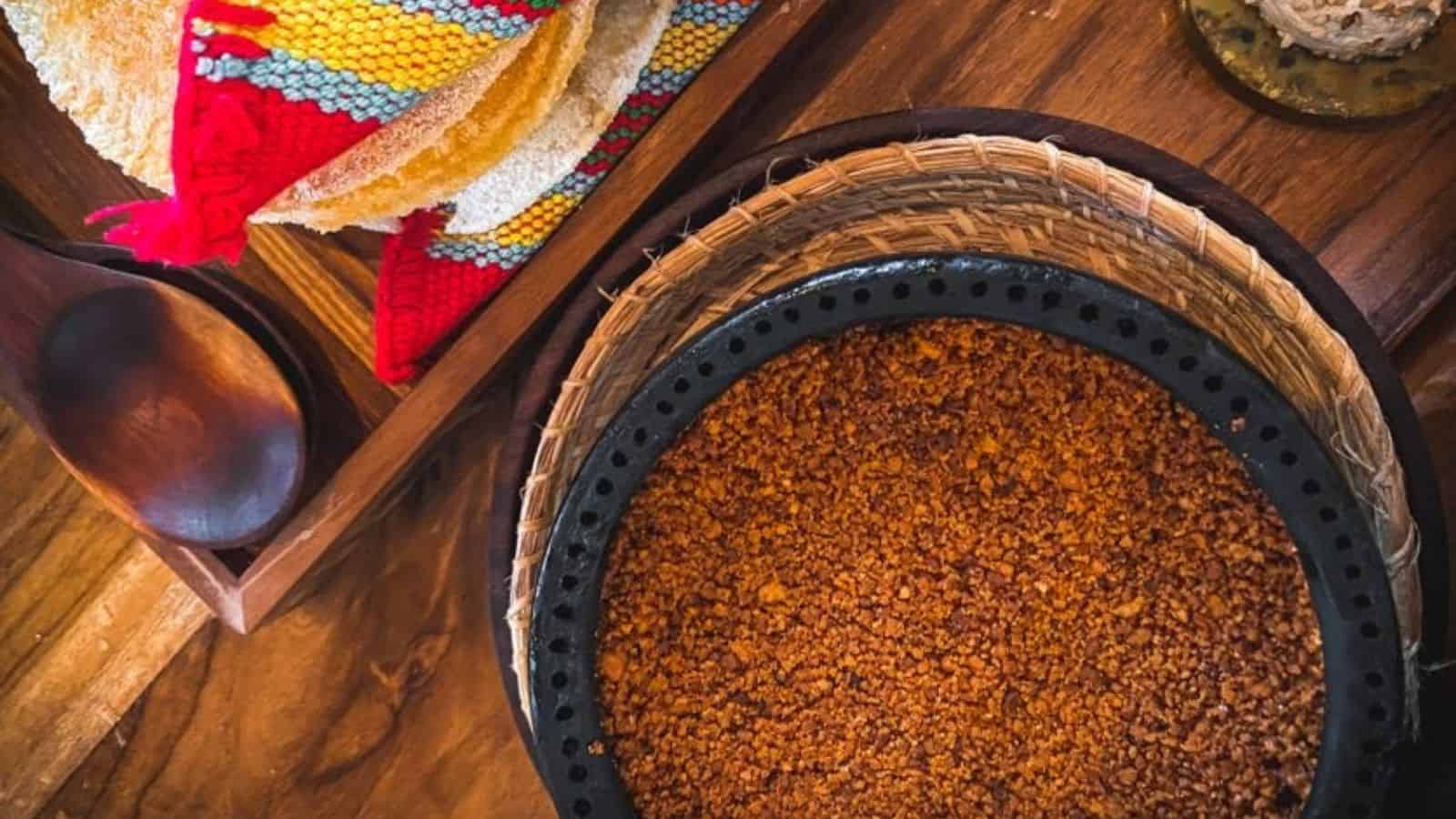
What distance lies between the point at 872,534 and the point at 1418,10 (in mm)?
479

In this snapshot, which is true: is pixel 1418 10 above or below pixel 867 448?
above

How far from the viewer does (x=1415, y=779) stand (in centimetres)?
73

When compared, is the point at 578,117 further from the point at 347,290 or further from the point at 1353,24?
the point at 1353,24

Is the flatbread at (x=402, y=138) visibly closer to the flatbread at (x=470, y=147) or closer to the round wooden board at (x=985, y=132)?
the flatbread at (x=470, y=147)

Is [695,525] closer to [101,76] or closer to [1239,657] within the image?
[1239,657]

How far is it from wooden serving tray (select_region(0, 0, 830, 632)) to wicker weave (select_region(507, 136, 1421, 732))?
0.11 metres

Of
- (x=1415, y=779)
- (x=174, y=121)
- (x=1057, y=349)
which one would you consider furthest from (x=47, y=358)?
(x=1415, y=779)

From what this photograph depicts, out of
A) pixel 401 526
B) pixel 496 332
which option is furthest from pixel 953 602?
pixel 401 526

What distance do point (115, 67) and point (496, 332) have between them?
0.93 ft

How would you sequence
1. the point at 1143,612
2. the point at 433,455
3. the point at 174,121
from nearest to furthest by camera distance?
the point at 174,121 < the point at 1143,612 < the point at 433,455

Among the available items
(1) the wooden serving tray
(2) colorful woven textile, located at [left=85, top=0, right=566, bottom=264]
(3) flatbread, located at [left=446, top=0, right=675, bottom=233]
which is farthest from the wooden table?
(2) colorful woven textile, located at [left=85, top=0, right=566, bottom=264]

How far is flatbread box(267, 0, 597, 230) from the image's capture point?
2.55 feet

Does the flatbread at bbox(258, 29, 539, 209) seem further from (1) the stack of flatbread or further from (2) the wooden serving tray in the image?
(2) the wooden serving tray

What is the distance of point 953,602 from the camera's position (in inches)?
30.4
